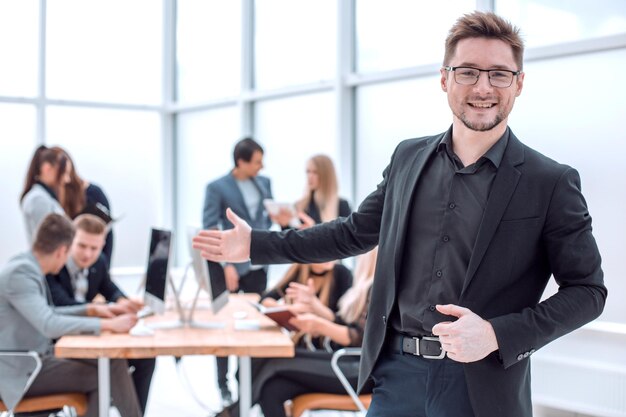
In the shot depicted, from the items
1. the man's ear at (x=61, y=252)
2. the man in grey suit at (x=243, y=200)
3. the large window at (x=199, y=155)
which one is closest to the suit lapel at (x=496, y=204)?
the man's ear at (x=61, y=252)

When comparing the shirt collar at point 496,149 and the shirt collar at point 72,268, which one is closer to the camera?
the shirt collar at point 496,149

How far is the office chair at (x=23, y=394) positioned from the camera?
3.57 metres

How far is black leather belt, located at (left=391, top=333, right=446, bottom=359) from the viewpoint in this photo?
1875mm

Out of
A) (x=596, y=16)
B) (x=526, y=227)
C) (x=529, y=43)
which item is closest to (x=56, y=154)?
(x=529, y=43)

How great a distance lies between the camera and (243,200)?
591 centimetres

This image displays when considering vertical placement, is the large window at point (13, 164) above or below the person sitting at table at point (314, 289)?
above

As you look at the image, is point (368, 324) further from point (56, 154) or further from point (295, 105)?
point (295, 105)

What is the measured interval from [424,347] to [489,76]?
633mm

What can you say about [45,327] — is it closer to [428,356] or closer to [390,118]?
[428,356]

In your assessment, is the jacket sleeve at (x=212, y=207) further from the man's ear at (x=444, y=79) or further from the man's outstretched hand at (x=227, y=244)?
the man's ear at (x=444, y=79)

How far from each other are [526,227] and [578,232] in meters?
0.11

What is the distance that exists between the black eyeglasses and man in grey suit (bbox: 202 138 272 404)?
3878mm

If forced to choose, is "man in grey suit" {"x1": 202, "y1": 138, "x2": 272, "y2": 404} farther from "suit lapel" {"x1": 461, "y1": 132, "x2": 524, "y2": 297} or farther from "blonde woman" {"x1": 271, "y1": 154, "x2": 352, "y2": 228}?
"suit lapel" {"x1": 461, "y1": 132, "x2": 524, "y2": 297}

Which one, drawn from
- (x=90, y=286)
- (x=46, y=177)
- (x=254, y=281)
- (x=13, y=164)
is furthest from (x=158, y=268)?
(x=13, y=164)
